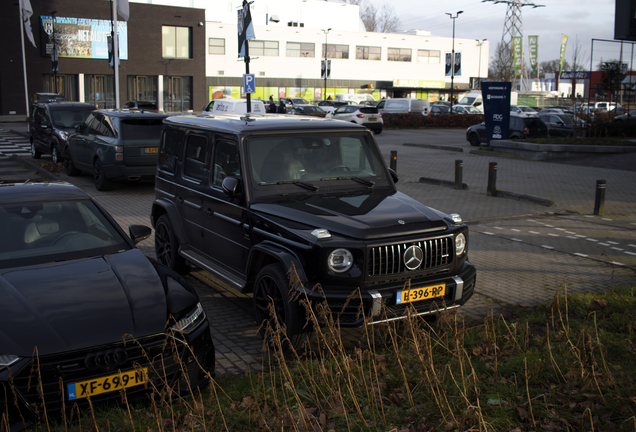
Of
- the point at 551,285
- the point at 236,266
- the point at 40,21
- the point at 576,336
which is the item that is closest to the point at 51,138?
the point at 236,266

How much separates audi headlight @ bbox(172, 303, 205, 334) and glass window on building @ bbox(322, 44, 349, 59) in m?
70.5

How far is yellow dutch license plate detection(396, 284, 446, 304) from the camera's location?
15.4ft

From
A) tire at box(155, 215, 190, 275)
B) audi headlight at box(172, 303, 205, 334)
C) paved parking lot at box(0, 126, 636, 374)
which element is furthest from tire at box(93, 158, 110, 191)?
audi headlight at box(172, 303, 205, 334)

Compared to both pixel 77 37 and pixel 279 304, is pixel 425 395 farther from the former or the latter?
pixel 77 37

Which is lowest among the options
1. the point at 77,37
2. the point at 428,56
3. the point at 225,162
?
the point at 225,162

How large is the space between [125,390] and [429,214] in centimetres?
287

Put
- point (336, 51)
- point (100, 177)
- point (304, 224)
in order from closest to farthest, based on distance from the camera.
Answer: point (304, 224) → point (100, 177) → point (336, 51)

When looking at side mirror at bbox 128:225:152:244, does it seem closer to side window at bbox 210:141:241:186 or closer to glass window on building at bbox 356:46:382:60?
side window at bbox 210:141:241:186

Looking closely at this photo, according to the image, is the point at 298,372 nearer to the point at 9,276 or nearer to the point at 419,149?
the point at 9,276

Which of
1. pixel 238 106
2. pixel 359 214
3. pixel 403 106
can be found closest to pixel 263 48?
pixel 403 106

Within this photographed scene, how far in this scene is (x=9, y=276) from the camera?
412 centimetres

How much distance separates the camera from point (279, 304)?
4.93 meters

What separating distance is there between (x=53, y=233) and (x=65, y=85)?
57271mm

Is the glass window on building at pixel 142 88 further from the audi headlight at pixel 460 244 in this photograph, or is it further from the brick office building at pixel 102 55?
the audi headlight at pixel 460 244
